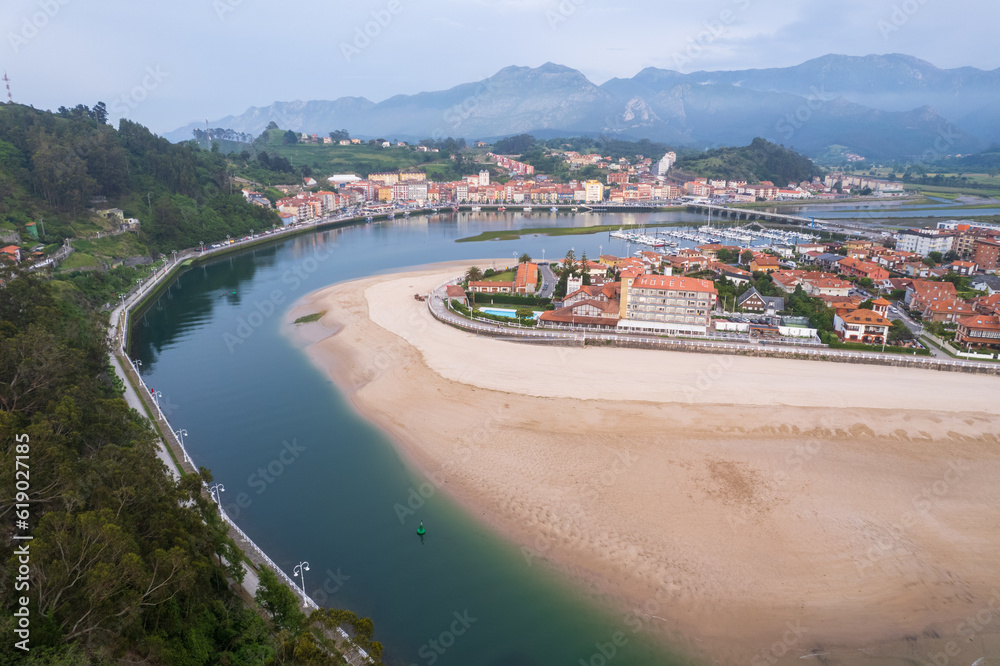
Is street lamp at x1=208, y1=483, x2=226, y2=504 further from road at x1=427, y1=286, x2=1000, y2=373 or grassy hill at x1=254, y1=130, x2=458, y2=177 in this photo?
grassy hill at x1=254, y1=130, x2=458, y2=177

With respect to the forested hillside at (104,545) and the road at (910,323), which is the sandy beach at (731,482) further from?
the forested hillside at (104,545)

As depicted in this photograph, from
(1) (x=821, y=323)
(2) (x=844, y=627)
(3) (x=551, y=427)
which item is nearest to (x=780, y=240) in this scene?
(1) (x=821, y=323)

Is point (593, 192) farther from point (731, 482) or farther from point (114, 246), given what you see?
point (731, 482)

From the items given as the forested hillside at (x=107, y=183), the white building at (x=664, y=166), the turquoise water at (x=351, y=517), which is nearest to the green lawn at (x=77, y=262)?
the forested hillside at (x=107, y=183)

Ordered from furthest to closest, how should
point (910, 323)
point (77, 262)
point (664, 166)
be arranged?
1. point (664, 166)
2. point (77, 262)
3. point (910, 323)

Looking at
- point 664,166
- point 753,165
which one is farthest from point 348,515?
point 664,166
